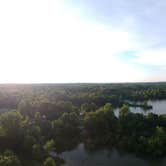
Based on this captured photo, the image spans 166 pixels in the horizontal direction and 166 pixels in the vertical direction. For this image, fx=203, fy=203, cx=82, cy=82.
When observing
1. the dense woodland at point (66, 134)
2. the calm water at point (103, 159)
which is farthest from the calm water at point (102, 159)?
the dense woodland at point (66, 134)

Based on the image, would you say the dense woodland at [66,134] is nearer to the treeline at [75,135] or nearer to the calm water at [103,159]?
the treeline at [75,135]

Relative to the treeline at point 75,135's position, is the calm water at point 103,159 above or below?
below

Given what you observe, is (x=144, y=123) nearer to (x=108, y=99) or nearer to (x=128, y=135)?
(x=128, y=135)

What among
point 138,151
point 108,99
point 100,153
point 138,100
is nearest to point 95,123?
point 100,153

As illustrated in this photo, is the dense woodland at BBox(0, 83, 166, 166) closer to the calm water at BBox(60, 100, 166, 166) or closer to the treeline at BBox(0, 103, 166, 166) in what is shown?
the treeline at BBox(0, 103, 166, 166)

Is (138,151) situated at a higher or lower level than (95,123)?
lower

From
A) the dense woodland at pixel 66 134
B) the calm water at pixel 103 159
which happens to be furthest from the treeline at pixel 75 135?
the calm water at pixel 103 159

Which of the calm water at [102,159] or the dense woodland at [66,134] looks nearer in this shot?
the dense woodland at [66,134]

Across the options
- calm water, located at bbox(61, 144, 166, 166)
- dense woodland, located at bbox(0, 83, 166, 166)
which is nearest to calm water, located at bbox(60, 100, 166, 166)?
calm water, located at bbox(61, 144, 166, 166)

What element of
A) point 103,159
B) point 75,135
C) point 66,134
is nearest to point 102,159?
point 103,159
